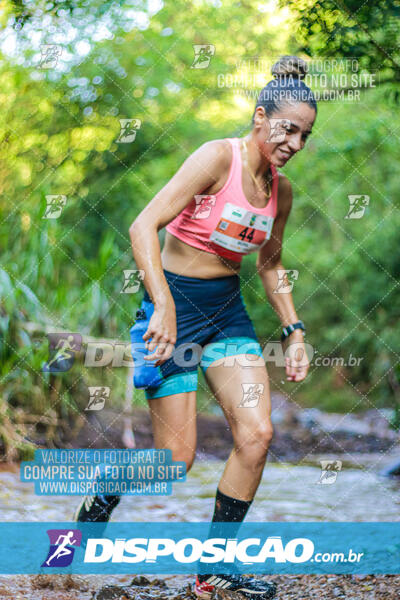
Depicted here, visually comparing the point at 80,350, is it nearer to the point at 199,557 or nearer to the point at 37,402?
the point at 37,402

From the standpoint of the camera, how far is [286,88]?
6.70ft

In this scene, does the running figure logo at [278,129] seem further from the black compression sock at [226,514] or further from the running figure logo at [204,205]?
the black compression sock at [226,514]

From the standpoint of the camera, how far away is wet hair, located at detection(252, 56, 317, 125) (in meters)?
2.02

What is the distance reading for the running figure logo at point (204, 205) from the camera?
80.0 inches

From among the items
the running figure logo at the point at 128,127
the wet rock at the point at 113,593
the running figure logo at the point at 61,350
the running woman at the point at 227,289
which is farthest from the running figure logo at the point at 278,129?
the running figure logo at the point at 61,350

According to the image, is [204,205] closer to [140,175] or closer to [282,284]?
[282,284]

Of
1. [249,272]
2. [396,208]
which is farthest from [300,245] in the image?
[396,208]

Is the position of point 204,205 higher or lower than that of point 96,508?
higher

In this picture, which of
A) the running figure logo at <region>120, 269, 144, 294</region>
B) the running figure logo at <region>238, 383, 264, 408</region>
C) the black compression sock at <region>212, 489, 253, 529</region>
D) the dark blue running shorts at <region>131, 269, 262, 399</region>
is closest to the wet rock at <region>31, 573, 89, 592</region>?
the black compression sock at <region>212, 489, 253, 529</region>

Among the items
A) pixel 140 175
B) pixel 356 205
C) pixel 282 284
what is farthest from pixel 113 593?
pixel 140 175

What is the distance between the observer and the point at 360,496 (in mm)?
3602

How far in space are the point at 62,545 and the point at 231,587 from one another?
0.55 m

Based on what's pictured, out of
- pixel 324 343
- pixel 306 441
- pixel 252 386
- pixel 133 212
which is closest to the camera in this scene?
pixel 252 386

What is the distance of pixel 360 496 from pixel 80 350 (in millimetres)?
1754
